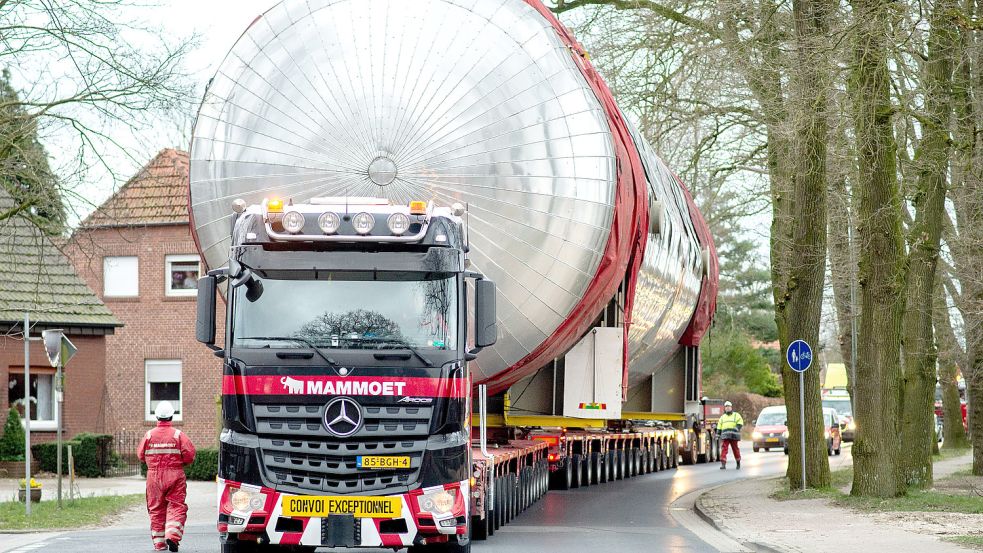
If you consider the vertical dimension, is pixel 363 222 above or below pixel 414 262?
above

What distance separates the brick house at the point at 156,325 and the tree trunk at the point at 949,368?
17.9 m

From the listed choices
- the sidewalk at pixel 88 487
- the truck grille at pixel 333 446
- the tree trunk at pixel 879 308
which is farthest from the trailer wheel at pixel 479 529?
the sidewalk at pixel 88 487

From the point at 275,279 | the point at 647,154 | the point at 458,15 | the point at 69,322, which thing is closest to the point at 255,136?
the point at 458,15

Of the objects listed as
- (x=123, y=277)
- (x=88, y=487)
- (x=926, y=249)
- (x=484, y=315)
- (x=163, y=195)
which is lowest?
(x=88, y=487)

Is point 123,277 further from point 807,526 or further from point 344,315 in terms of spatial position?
point 344,315

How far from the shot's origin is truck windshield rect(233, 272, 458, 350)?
409 inches

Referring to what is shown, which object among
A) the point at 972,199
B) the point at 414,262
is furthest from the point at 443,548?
the point at 972,199

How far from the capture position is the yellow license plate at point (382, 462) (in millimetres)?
10289

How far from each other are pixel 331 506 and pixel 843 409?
49674mm

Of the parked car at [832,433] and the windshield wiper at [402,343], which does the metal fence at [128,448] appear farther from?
the windshield wiper at [402,343]

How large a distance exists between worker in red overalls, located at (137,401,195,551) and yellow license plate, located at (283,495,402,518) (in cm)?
333

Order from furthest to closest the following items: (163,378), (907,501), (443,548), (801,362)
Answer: (163,378) < (801,362) < (907,501) < (443,548)

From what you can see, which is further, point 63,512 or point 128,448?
point 128,448

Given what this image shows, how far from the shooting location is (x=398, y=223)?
34.2ft
